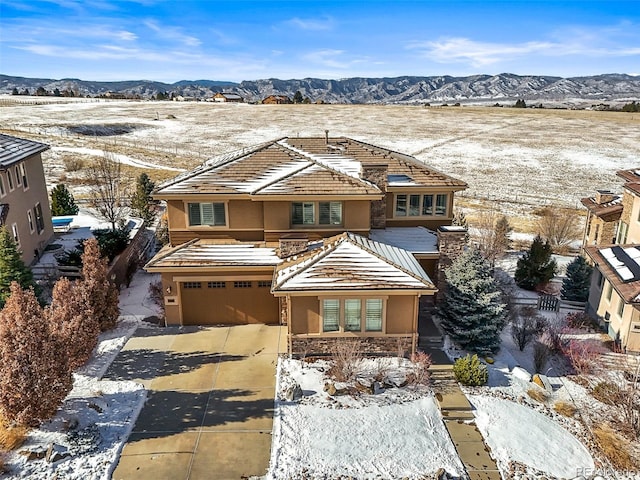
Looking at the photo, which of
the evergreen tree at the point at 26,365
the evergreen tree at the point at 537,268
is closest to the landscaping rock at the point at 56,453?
the evergreen tree at the point at 26,365

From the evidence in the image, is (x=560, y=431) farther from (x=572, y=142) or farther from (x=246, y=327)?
(x=572, y=142)

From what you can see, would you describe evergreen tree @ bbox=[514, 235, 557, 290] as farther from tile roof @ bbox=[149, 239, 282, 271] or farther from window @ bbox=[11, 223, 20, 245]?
window @ bbox=[11, 223, 20, 245]

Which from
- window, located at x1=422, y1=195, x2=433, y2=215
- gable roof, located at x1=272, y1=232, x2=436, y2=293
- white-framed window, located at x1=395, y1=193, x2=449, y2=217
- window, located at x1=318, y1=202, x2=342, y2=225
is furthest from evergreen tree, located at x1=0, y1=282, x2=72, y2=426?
window, located at x1=422, y1=195, x2=433, y2=215

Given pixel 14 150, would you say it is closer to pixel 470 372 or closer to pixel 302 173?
pixel 302 173

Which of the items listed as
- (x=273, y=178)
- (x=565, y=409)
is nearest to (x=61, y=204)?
(x=273, y=178)

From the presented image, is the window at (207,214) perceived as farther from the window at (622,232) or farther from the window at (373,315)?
the window at (622,232)

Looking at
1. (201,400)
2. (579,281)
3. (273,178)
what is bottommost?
(201,400)
